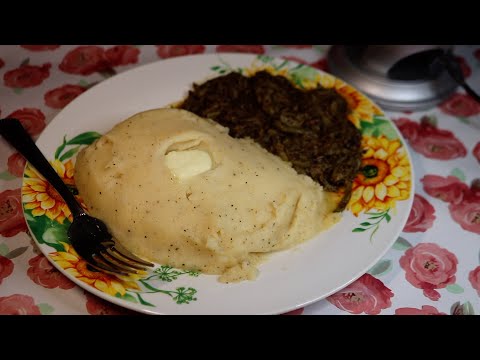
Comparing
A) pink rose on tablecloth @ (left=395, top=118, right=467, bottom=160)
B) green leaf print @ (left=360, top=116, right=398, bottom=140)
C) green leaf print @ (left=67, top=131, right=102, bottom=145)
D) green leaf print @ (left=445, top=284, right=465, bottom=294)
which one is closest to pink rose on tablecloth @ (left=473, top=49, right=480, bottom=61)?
pink rose on tablecloth @ (left=395, top=118, right=467, bottom=160)

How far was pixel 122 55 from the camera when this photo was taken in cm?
A: 414

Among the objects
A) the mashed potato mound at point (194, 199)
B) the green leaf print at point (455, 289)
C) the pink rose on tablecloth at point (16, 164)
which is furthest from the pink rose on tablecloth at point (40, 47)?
the green leaf print at point (455, 289)

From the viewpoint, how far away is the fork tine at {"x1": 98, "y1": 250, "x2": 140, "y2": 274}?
2539 mm

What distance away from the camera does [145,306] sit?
2.35 m

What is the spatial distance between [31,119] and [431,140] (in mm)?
2715

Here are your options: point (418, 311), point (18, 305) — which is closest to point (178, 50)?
point (18, 305)

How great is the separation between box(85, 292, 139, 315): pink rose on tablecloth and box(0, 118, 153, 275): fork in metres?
0.21

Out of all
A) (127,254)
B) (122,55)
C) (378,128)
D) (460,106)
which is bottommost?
→ (460,106)

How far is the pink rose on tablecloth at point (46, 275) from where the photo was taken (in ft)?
8.80

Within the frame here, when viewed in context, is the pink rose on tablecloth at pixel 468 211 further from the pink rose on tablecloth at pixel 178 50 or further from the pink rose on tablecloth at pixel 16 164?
the pink rose on tablecloth at pixel 16 164

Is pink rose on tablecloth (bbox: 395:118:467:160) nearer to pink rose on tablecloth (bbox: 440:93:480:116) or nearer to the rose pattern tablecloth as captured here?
the rose pattern tablecloth

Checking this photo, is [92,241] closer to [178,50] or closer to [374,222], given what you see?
[374,222]
